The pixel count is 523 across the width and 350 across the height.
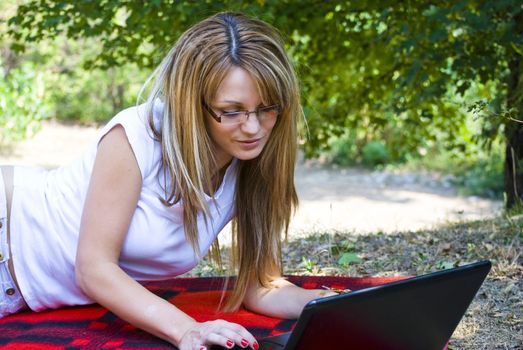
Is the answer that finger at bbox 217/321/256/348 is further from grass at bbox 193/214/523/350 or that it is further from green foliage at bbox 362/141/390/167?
green foliage at bbox 362/141/390/167

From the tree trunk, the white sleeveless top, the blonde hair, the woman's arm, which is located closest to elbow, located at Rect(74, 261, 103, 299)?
the woman's arm

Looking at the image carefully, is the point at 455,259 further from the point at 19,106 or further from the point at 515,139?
the point at 19,106

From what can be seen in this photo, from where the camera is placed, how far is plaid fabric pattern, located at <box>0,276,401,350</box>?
7.07 ft

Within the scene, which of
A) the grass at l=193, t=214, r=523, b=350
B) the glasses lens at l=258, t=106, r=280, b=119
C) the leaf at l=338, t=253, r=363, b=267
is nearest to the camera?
the glasses lens at l=258, t=106, r=280, b=119

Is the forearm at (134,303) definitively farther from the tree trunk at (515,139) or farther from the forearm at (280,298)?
the tree trunk at (515,139)

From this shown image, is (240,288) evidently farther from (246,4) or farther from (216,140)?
(246,4)

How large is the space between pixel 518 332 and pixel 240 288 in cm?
91

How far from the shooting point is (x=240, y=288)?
2.54m

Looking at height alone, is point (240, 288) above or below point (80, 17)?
below

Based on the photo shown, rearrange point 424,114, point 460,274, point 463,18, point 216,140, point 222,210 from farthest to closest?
1. point 424,114
2. point 463,18
3. point 222,210
4. point 216,140
5. point 460,274

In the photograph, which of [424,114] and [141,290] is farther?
[424,114]

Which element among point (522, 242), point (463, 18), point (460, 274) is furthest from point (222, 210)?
point (463, 18)

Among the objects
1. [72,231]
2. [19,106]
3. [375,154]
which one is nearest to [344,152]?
[375,154]

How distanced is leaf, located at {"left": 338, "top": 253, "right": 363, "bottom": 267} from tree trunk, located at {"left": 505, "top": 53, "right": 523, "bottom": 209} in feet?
3.73
